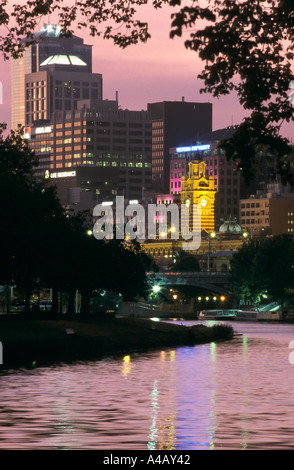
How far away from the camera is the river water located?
46.7 m

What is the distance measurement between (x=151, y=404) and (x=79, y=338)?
47.2 m

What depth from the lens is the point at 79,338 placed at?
362ft

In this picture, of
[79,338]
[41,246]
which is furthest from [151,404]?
[41,246]

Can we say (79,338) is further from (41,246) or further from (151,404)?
(151,404)

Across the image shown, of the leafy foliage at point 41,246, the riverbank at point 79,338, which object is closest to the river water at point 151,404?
the riverbank at point 79,338

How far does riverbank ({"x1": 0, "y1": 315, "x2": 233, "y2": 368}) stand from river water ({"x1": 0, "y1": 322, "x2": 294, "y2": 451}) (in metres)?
3.98

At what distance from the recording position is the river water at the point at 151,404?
153 feet

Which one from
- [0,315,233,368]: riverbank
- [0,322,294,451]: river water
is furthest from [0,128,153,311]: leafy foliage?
[0,322,294,451]: river water

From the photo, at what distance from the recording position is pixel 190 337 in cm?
13925

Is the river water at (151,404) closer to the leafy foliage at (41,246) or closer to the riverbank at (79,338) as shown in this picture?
the riverbank at (79,338)

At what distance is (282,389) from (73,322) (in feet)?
164

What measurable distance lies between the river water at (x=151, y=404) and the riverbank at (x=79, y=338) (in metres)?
3.98
